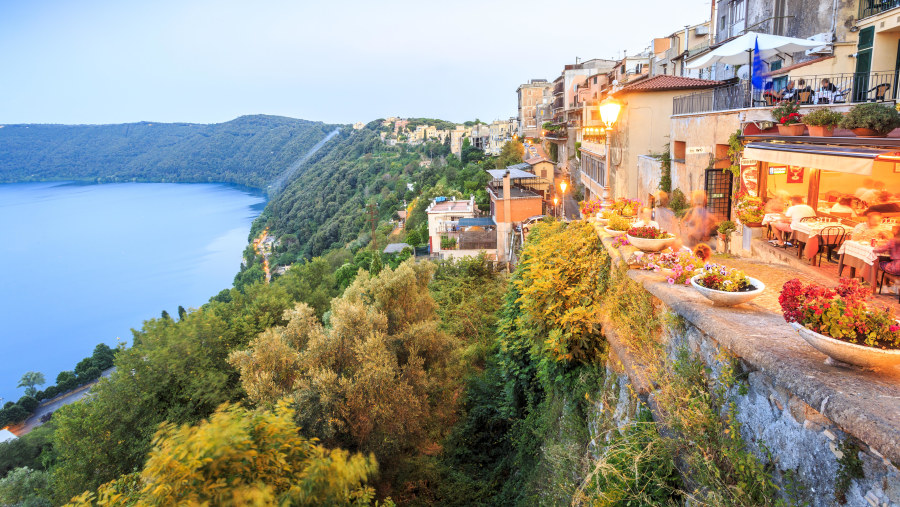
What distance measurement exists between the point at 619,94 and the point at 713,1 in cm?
811

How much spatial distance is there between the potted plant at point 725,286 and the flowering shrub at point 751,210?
16.6 feet

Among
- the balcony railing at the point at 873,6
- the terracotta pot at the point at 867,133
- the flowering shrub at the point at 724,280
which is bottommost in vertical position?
the flowering shrub at the point at 724,280

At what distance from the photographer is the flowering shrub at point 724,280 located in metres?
4.52

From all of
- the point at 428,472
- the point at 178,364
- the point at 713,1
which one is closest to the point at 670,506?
the point at 428,472

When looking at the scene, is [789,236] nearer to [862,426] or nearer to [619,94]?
[862,426]

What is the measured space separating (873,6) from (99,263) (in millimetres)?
117036

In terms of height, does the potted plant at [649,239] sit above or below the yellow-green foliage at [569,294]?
above

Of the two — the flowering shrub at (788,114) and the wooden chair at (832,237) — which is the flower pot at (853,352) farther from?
the flowering shrub at (788,114)

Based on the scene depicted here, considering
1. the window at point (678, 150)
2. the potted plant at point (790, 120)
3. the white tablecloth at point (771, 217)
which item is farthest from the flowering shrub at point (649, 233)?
the window at point (678, 150)

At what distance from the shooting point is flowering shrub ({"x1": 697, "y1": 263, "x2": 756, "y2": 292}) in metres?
4.52

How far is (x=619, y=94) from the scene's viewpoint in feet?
60.8

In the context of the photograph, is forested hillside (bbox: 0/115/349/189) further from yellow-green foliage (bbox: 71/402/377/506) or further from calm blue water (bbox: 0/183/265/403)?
yellow-green foliage (bbox: 71/402/377/506)

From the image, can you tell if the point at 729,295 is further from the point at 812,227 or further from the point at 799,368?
the point at 812,227

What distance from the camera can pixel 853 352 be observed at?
2.91 metres
